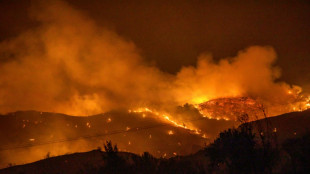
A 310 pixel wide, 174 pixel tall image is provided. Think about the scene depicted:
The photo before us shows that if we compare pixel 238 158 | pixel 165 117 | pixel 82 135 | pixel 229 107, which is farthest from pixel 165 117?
pixel 238 158

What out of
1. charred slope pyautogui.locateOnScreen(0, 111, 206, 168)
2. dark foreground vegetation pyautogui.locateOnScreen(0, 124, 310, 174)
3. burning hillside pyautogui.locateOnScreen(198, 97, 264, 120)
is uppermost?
burning hillside pyautogui.locateOnScreen(198, 97, 264, 120)

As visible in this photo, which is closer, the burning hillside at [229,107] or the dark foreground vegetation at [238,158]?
the dark foreground vegetation at [238,158]

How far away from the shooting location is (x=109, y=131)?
53.8 m

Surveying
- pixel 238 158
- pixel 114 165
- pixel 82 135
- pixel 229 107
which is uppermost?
pixel 229 107

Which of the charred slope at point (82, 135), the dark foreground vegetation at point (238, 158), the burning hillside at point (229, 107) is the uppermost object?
the burning hillside at point (229, 107)

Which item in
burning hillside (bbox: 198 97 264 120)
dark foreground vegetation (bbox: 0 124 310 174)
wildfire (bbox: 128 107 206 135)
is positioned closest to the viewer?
dark foreground vegetation (bbox: 0 124 310 174)

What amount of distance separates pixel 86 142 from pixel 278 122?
30280 millimetres

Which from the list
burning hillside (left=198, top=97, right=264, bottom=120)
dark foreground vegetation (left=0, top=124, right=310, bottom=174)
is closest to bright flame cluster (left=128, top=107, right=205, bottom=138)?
burning hillside (left=198, top=97, right=264, bottom=120)

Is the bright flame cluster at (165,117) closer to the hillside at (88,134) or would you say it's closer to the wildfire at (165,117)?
the wildfire at (165,117)

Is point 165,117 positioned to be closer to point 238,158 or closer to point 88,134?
point 88,134

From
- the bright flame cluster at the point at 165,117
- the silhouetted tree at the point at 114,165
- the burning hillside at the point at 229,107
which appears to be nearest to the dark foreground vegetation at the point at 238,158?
the silhouetted tree at the point at 114,165

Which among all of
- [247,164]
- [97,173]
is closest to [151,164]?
[97,173]

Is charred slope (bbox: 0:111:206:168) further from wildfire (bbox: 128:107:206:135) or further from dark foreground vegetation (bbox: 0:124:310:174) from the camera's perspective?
dark foreground vegetation (bbox: 0:124:310:174)

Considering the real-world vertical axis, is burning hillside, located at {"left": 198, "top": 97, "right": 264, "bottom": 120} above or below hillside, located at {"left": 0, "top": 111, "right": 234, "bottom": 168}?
above
